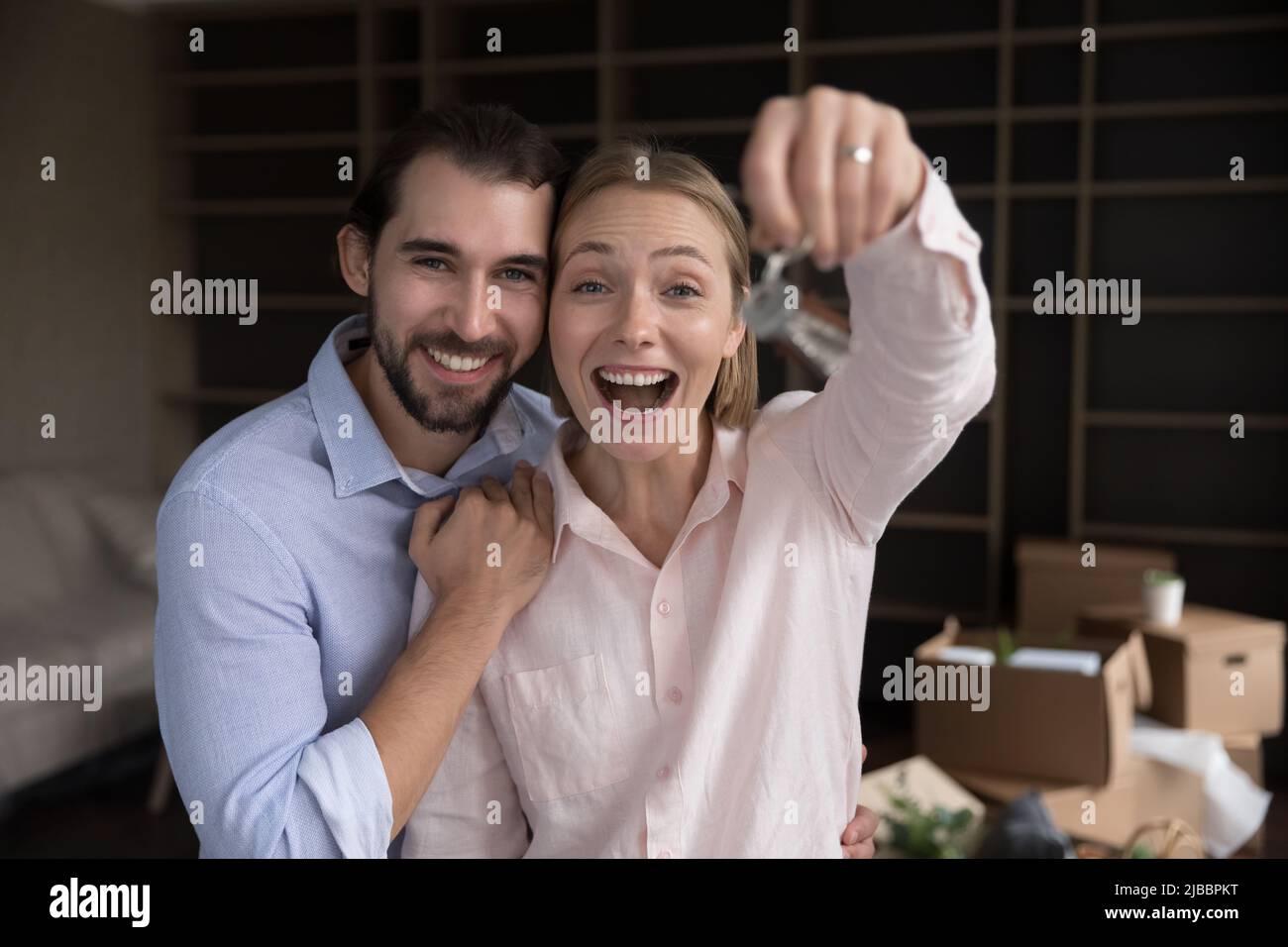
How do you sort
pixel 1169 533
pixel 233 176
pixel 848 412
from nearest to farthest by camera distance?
pixel 848 412
pixel 1169 533
pixel 233 176

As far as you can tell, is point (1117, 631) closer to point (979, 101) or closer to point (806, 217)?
point (979, 101)

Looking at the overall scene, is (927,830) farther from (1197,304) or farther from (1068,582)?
(1197,304)

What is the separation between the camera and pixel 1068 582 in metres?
3.21

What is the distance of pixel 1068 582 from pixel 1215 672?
462mm

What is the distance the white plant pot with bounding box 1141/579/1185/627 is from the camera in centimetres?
294

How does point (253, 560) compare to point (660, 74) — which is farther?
point (660, 74)

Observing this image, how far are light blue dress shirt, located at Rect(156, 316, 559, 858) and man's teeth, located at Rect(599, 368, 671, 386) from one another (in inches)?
10.6

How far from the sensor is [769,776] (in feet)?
3.29

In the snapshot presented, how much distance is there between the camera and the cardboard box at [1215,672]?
2.86 metres

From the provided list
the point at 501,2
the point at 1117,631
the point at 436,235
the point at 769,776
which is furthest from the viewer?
the point at 501,2

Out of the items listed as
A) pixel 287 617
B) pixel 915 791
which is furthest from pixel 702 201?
pixel 915 791

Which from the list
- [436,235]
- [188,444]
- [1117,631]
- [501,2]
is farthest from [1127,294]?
[188,444]

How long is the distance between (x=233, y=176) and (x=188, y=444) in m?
1.04

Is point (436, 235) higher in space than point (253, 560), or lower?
higher
